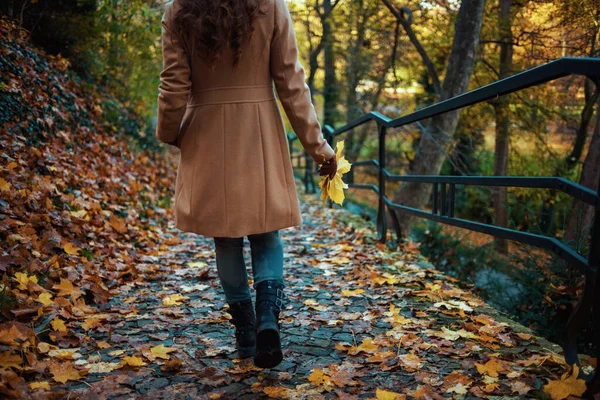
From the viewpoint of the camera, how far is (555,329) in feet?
13.0

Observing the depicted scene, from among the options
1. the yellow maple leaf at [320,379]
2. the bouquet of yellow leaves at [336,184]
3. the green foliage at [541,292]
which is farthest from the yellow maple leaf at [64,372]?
the green foliage at [541,292]

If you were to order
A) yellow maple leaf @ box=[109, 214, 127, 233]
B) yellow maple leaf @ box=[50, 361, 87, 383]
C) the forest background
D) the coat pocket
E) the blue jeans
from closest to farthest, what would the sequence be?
1. yellow maple leaf @ box=[50, 361, 87, 383]
2. the coat pocket
3. the blue jeans
4. yellow maple leaf @ box=[109, 214, 127, 233]
5. the forest background

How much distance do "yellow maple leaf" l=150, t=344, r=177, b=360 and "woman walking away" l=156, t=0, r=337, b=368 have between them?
56 centimetres

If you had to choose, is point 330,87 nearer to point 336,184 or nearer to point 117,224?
point 117,224

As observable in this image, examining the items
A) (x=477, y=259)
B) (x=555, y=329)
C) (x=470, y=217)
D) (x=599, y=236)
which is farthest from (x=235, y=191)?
(x=470, y=217)

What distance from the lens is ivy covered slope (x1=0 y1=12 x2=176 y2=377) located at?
9.34 feet

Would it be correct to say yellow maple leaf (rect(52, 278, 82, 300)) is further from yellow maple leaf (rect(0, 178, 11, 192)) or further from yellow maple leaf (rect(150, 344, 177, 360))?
yellow maple leaf (rect(0, 178, 11, 192))

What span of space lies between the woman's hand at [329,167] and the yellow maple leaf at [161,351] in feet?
3.90

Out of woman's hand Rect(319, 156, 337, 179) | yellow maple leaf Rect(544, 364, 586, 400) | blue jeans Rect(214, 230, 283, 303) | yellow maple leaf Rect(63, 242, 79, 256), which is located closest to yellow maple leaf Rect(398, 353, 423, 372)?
yellow maple leaf Rect(544, 364, 586, 400)

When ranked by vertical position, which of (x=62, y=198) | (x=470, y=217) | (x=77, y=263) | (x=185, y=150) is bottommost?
(x=470, y=217)

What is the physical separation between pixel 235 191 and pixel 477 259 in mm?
4847

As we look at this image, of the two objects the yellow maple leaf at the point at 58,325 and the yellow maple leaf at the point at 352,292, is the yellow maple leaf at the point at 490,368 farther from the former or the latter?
the yellow maple leaf at the point at 58,325

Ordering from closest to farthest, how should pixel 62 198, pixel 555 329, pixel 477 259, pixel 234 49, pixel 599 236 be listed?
pixel 599 236
pixel 234 49
pixel 555 329
pixel 62 198
pixel 477 259

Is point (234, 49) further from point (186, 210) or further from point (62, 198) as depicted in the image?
point (62, 198)
